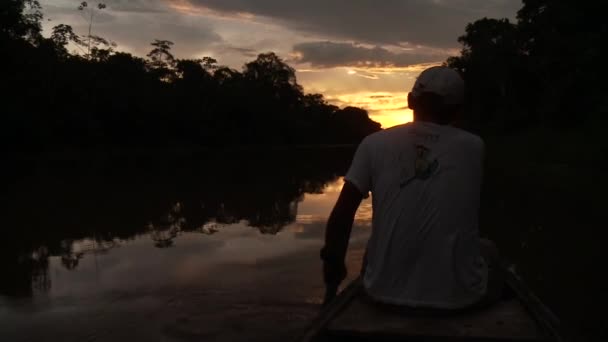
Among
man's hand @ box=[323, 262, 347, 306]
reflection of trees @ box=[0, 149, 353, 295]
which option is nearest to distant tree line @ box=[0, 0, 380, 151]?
reflection of trees @ box=[0, 149, 353, 295]

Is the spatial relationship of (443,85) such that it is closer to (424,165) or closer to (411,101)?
(411,101)

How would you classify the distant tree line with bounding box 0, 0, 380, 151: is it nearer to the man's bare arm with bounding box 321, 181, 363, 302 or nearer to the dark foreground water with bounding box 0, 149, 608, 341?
the dark foreground water with bounding box 0, 149, 608, 341

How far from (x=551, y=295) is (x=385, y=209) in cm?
367

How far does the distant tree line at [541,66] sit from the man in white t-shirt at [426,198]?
1789 cm

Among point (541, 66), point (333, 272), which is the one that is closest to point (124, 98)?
point (541, 66)

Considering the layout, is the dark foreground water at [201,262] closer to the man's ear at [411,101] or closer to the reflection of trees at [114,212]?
the reflection of trees at [114,212]

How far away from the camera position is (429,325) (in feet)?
9.34

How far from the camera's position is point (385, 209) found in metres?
2.87

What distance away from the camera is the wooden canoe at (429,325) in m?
2.79

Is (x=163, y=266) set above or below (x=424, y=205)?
below

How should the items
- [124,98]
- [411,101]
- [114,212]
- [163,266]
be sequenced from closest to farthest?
1. [411,101]
2. [163,266]
3. [114,212]
4. [124,98]

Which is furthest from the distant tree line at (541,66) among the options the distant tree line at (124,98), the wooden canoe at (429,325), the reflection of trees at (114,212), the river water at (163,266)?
the distant tree line at (124,98)

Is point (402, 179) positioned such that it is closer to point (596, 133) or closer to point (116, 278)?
point (116, 278)

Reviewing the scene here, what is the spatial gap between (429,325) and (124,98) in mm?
53711
